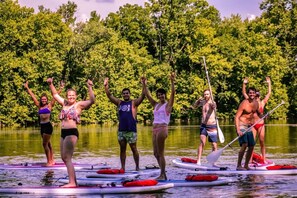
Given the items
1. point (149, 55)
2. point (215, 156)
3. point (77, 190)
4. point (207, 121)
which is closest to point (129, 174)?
point (215, 156)

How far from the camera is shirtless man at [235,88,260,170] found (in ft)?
58.5

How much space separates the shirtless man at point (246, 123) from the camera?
17.8 meters

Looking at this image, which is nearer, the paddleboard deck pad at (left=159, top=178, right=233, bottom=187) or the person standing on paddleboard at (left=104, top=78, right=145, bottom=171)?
the paddleboard deck pad at (left=159, top=178, right=233, bottom=187)

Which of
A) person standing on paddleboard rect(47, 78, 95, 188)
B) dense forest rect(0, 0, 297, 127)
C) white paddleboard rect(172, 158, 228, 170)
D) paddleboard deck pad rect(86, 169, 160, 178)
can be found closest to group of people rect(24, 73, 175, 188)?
person standing on paddleboard rect(47, 78, 95, 188)

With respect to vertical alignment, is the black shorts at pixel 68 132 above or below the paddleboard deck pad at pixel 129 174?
above

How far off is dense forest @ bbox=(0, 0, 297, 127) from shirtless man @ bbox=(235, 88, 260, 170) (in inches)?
1826

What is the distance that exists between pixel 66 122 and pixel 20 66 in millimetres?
50548

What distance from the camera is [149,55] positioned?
75812 millimetres

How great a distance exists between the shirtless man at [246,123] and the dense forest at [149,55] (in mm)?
46387

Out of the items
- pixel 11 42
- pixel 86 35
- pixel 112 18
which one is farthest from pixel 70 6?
pixel 11 42

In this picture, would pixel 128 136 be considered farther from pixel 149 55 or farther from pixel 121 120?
pixel 149 55

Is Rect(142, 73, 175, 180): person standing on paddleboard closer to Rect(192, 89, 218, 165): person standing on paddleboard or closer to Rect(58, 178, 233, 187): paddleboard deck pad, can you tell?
Rect(58, 178, 233, 187): paddleboard deck pad

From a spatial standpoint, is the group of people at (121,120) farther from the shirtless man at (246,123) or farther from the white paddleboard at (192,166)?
the shirtless man at (246,123)

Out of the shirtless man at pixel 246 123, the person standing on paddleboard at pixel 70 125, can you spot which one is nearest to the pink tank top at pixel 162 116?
the person standing on paddleboard at pixel 70 125
